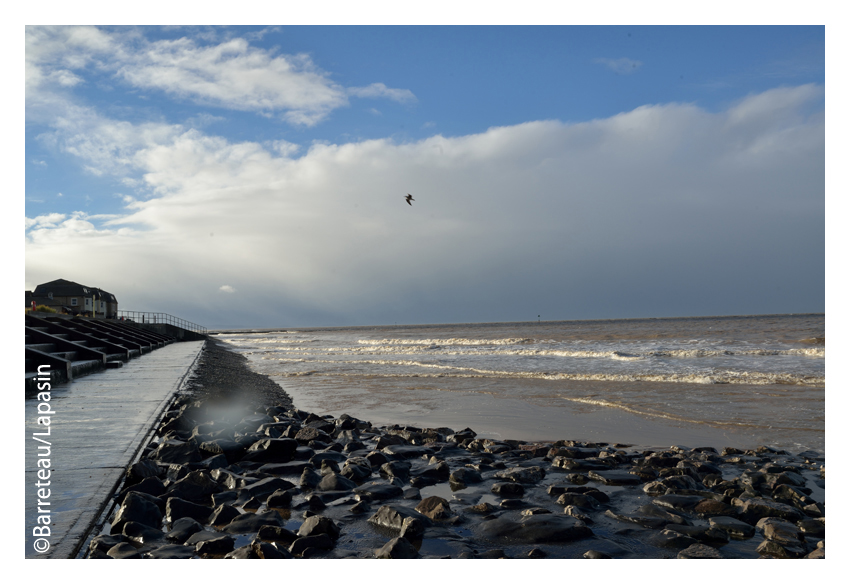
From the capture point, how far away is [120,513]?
3.63 metres

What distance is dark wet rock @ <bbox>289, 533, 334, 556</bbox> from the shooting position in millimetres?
3395

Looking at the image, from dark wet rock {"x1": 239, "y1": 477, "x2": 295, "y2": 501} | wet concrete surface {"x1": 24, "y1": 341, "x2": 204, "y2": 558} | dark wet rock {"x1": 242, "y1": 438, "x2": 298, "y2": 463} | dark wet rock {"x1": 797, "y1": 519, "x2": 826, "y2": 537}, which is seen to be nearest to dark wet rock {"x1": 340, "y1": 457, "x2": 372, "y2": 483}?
dark wet rock {"x1": 239, "y1": 477, "x2": 295, "y2": 501}

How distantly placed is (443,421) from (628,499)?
5.04 metres

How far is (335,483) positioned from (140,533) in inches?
68.1

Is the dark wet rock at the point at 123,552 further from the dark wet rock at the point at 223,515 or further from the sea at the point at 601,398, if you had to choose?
the sea at the point at 601,398

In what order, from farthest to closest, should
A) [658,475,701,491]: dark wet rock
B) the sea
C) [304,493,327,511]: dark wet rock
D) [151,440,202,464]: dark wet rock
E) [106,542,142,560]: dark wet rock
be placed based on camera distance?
the sea, [151,440,202,464]: dark wet rock, [658,475,701,491]: dark wet rock, [304,493,327,511]: dark wet rock, [106,542,142,560]: dark wet rock

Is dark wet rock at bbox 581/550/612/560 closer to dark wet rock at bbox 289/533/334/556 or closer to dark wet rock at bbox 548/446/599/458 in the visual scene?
dark wet rock at bbox 289/533/334/556

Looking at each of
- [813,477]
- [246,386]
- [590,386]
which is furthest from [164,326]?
A: [813,477]

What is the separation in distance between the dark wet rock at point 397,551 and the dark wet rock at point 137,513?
1776 millimetres

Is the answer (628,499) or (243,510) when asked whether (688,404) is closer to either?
(628,499)

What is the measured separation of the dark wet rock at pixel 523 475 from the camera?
200 inches

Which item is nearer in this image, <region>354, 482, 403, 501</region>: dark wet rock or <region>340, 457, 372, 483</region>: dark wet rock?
<region>354, 482, 403, 501</region>: dark wet rock

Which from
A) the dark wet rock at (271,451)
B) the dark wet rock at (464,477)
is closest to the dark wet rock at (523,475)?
the dark wet rock at (464,477)

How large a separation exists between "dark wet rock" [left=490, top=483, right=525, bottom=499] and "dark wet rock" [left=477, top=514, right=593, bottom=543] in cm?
72
